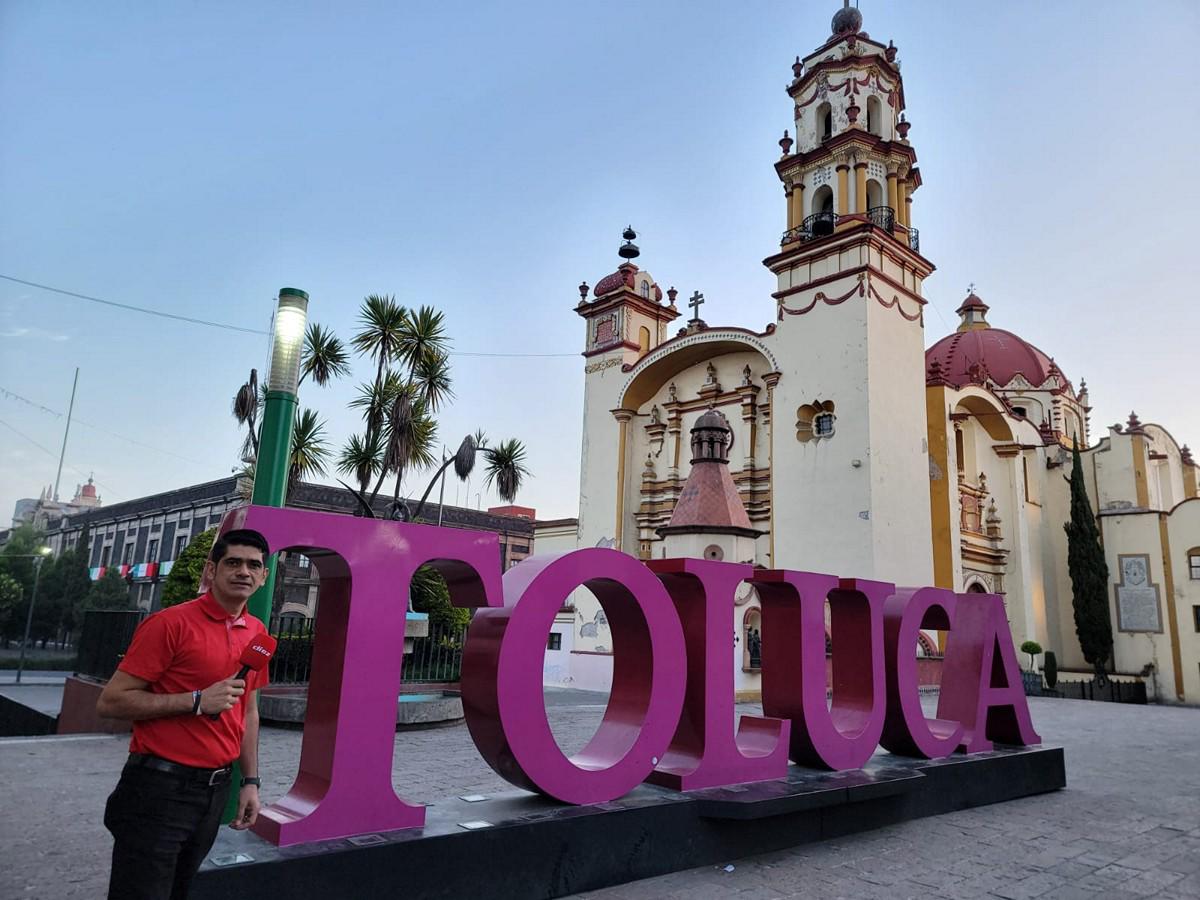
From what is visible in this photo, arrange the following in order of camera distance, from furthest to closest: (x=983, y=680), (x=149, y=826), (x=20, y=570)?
(x=20, y=570) < (x=983, y=680) < (x=149, y=826)

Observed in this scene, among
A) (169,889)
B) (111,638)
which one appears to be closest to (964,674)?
(169,889)

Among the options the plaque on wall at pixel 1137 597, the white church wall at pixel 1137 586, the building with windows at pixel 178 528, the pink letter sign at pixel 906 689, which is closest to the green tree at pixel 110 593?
the building with windows at pixel 178 528

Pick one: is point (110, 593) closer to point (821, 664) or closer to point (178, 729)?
point (821, 664)

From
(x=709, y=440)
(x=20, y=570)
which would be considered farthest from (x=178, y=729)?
(x=20, y=570)

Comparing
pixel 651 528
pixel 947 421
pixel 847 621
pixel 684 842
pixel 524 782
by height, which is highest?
pixel 947 421

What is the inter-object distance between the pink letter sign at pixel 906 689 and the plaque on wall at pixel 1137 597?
70.7 ft

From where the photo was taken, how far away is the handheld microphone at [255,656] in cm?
262

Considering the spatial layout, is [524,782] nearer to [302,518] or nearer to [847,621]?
[302,518]

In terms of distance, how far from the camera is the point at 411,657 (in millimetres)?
13375

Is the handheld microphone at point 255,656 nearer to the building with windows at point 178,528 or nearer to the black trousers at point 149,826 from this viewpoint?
the black trousers at point 149,826

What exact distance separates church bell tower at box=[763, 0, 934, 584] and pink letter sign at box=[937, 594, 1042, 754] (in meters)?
10.5

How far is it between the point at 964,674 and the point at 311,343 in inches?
593

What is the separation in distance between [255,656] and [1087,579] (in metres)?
27.3

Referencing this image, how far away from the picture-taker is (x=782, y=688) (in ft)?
18.9
